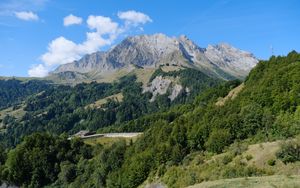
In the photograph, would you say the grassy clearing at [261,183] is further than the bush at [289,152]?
No

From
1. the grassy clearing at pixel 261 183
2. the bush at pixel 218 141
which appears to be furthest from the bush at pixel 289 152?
the bush at pixel 218 141

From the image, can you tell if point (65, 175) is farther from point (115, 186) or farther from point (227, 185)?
point (227, 185)

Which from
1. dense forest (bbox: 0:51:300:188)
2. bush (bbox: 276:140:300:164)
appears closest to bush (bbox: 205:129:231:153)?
dense forest (bbox: 0:51:300:188)

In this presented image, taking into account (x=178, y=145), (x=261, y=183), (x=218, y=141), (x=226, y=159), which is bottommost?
(x=226, y=159)

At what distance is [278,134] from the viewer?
226 feet

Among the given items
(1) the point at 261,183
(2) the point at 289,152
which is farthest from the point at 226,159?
(1) the point at 261,183

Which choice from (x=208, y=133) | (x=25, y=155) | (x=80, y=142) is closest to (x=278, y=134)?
(x=208, y=133)

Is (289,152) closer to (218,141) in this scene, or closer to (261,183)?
(261,183)

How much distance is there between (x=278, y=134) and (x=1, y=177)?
10166 centimetres

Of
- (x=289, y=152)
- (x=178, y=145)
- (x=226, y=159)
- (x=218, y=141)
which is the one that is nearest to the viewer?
(x=289, y=152)

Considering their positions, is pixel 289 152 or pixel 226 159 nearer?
pixel 289 152

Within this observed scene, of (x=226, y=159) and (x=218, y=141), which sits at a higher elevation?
(x=218, y=141)

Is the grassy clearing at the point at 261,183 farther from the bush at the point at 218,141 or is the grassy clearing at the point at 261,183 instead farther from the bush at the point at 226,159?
the bush at the point at 218,141

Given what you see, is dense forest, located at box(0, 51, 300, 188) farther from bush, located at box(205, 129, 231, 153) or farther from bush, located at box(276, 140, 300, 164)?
bush, located at box(276, 140, 300, 164)
